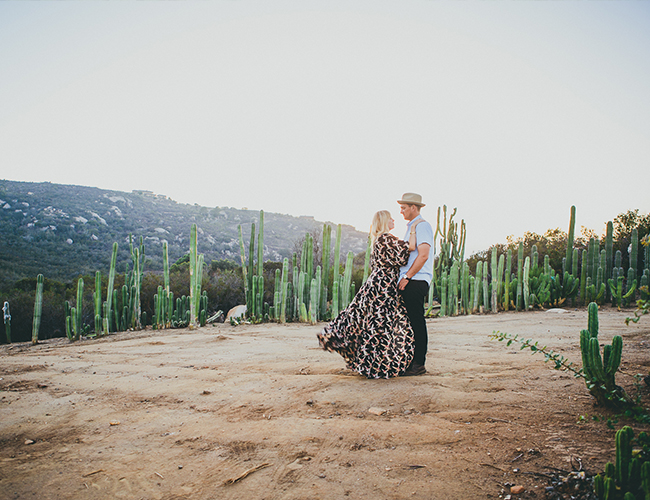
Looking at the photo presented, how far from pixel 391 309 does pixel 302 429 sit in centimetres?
137

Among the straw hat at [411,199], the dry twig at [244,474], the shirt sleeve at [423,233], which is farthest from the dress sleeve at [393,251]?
the dry twig at [244,474]

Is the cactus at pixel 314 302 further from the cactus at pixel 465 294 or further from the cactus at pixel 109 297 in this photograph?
the cactus at pixel 109 297

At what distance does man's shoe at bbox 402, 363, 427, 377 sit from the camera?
3.23 meters

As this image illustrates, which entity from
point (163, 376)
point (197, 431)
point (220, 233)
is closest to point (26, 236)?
point (220, 233)

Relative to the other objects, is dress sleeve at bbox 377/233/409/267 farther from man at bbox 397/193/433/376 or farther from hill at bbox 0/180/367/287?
hill at bbox 0/180/367/287

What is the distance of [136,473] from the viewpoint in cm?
190

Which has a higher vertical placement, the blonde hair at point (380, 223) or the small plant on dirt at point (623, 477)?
the blonde hair at point (380, 223)

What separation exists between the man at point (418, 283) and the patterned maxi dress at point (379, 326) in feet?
0.19

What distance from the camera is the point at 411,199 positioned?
11.2 ft

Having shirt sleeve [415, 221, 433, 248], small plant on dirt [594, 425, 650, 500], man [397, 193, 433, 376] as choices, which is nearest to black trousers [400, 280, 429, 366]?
man [397, 193, 433, 376]

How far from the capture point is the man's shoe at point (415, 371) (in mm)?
3226

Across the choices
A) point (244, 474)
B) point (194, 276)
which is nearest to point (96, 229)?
point (194, 276)

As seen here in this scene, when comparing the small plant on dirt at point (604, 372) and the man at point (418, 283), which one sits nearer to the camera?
the small plant on dirt at point (604, 372)

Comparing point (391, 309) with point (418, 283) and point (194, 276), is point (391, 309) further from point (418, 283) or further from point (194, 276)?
point (194, 276)
